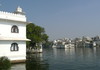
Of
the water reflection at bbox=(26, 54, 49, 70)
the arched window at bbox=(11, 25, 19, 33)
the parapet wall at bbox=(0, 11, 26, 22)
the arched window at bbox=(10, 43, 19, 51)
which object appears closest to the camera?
the water reflection at bbox=(26, 54, 49, 70)

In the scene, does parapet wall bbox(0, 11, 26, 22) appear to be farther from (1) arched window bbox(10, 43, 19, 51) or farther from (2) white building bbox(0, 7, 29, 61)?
(1) arched window bbox(10, 43, 19, 51)

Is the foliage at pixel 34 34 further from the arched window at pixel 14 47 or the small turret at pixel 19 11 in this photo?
the arched window at pixel 14 47

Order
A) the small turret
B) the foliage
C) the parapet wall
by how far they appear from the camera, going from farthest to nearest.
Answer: the foliage → the small turret → the parapet wall

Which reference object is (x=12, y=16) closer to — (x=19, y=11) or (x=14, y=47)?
(x=19, y=11)

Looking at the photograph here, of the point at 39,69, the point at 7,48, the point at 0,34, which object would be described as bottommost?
the point at 39,69

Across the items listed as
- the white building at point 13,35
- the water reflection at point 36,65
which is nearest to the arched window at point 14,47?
the white building at point 13,35

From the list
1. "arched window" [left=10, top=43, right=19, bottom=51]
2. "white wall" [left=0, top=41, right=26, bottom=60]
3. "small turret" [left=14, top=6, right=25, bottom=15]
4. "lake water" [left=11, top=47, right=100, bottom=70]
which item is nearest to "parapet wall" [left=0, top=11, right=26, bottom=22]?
"small turret" [left=14, top=6, right=25, bottom=15]

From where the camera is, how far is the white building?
26.5m

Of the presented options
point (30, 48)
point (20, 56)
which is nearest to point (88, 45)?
point (30, 48)

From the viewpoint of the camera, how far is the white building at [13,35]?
26.5 metres

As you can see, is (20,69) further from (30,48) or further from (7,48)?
(30,48)

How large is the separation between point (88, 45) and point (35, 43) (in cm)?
11380

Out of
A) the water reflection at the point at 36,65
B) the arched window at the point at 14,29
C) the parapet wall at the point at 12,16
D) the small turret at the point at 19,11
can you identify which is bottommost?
the water reflection at the point at 36,65

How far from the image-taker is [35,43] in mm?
55375
